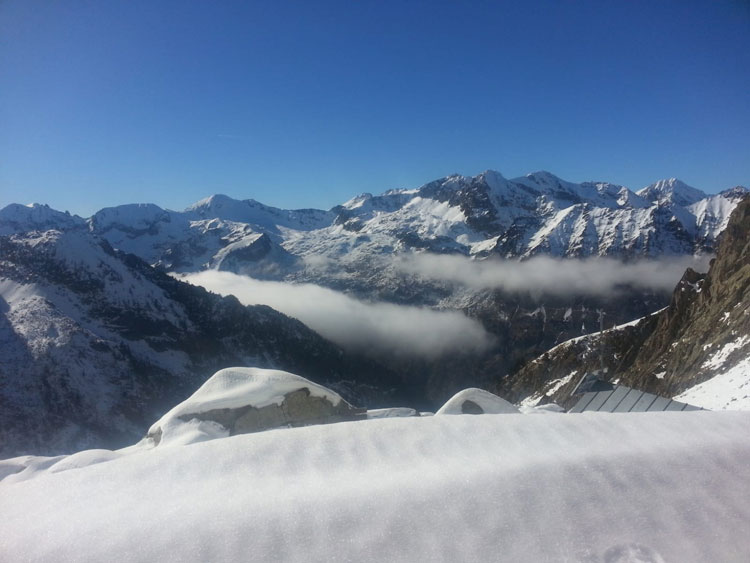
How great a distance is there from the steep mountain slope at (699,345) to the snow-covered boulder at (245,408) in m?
18.3

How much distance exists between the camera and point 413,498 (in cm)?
375

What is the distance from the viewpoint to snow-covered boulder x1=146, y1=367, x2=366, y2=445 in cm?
880

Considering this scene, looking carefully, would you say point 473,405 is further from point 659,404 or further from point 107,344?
point 107,344

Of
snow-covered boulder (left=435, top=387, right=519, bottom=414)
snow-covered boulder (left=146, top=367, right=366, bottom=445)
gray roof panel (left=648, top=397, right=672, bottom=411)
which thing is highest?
snow-covered boulder (left=146, top=367, right=366, bottom=445)

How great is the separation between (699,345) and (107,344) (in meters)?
127

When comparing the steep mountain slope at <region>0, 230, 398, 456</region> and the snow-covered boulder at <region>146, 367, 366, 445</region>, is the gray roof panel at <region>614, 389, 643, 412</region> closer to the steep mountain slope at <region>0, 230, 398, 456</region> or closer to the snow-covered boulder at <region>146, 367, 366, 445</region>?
the snow-covered boulder at <region>146, 367, 366, 445</region>

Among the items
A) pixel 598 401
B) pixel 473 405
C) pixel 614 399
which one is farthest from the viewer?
pixel 598 401

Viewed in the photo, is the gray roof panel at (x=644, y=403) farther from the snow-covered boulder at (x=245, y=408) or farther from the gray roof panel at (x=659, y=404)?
the snow-covered boulder at (x=245, y=408)

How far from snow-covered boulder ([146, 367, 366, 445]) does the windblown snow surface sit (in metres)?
4.40

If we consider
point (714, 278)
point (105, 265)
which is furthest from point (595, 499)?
point (105, 265)

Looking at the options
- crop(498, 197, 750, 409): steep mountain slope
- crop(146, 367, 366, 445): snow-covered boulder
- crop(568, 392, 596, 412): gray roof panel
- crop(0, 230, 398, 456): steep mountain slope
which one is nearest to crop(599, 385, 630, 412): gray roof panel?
crop(568, 392, 596, 412): gray roof panel

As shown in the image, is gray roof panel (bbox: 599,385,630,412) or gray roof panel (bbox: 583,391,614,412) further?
gray roof panel (bbox: 583,391,614,412)

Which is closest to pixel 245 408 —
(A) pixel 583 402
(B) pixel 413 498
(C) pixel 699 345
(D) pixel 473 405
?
(D) pixel 473 405

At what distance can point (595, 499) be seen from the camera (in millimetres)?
3836
